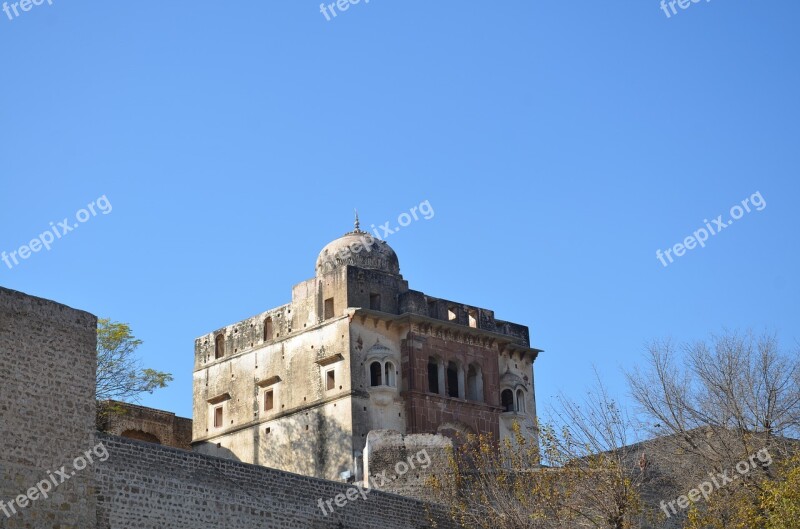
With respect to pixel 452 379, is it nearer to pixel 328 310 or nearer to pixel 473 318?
pixel 473 318

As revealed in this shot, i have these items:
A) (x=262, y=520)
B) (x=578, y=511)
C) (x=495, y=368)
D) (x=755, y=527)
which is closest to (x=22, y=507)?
(x=262, y=520)

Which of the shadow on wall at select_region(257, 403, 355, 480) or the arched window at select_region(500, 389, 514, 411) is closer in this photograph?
the shadow on wall at select_region(257, 403, 355, 480)

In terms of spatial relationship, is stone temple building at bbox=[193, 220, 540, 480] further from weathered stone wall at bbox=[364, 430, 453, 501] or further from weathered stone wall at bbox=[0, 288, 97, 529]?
weathered stone wall at bbox=[0, 288, 97, 529]

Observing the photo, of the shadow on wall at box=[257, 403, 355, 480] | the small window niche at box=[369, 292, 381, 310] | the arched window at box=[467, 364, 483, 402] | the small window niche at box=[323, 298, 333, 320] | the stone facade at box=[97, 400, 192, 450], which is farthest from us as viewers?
the arched window at box=[467, 364, 483, 402]

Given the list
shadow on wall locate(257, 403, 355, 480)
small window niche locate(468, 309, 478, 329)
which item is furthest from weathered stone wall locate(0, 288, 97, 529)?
small window niche locate(468, 309, 478, 329)

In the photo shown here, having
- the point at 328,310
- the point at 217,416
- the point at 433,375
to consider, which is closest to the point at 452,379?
the point at 433,375

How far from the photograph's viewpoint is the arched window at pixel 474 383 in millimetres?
37188

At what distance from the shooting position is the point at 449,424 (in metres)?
35.7

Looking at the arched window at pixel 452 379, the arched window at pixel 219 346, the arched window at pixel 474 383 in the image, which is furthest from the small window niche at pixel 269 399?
the arched window at pixel 474 383

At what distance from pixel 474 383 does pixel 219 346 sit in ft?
24.6

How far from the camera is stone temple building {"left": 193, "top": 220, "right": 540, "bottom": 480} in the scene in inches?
1356

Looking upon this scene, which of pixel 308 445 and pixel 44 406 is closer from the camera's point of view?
pixel 44 406

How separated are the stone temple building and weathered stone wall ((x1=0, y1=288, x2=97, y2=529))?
13.6 m

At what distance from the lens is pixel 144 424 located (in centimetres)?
3675
